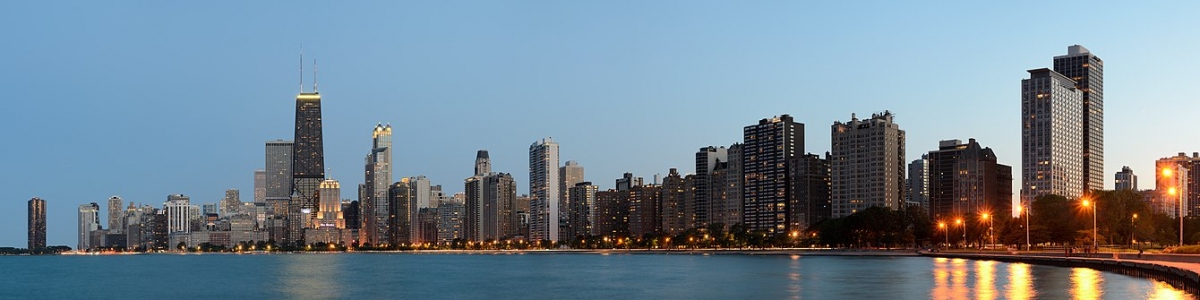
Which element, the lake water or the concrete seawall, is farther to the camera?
the lake water

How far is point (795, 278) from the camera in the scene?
392 ft

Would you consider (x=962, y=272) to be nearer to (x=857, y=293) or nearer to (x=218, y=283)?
(x=857, y=293)

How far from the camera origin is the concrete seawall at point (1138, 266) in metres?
74.3

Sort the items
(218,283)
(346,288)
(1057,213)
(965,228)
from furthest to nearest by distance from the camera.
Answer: (965,228) < (1057,213) < (218,283) < (346,288)

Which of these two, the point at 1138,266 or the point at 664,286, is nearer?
the point at 1138,266

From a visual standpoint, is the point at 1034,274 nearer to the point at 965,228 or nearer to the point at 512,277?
the point at 512,277

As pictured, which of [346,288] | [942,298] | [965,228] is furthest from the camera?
[965,228]

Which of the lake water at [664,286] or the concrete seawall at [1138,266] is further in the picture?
the lake water at [664,286]

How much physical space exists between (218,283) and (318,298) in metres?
36.2

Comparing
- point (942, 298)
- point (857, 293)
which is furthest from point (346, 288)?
point (942, 298)

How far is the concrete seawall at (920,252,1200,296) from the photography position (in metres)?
74.3

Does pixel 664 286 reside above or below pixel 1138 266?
below

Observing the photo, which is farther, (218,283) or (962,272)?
(218,283)

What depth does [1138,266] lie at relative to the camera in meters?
97.1
